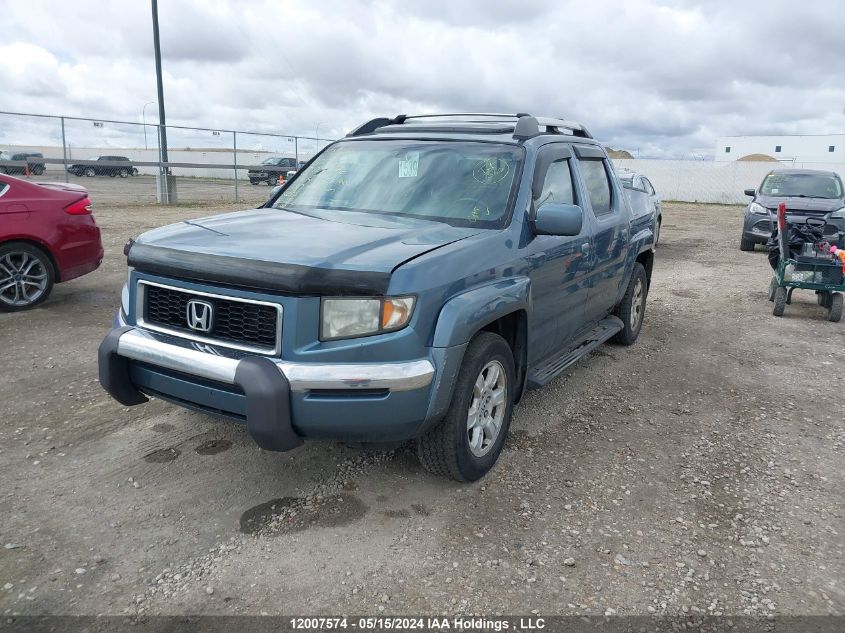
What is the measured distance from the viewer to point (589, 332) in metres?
5.39

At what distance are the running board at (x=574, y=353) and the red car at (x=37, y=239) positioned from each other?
5.21 m

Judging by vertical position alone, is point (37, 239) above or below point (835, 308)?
above

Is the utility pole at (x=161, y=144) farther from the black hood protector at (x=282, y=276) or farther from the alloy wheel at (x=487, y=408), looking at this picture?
the alloy wheel at (x=487, y=408)

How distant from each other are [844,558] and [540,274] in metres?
2.05

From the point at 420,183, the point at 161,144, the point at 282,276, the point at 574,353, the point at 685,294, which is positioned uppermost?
the point at 161,144

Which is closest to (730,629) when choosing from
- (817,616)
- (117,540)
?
(817,616)

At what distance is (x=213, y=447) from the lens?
3945 millimetres

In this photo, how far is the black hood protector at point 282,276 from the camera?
9.39ft

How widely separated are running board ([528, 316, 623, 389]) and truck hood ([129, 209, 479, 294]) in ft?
3.54

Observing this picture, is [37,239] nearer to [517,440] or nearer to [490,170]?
[490,170]

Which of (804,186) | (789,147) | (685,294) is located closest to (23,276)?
(685,294)

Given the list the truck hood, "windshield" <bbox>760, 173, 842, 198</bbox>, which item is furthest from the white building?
the truck hood

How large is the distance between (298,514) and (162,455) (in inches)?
41.8

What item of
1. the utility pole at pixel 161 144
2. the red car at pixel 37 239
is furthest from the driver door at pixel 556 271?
the utility pole at pixel 161 144
